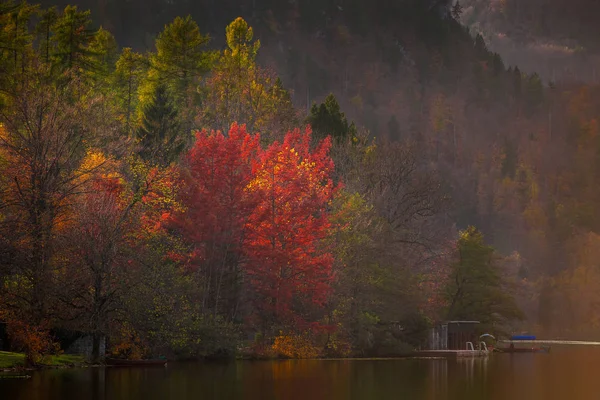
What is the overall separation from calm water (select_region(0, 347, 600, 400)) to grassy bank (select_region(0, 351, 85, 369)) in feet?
6.23

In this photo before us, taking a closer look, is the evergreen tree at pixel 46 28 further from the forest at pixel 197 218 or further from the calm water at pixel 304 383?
the calm water at pixel 304 383

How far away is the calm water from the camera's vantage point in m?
39.9

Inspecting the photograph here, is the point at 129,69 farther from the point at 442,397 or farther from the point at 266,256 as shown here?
the point at 442,397

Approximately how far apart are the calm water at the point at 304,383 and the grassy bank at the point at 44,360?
190cm

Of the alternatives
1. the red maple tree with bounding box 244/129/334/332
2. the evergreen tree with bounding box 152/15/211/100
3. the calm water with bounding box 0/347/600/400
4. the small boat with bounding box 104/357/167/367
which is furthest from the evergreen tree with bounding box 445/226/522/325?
the small boat with bounding box 104/357/167/367

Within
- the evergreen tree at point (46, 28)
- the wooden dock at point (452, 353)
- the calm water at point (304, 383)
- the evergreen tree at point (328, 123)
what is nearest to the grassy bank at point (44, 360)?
the calm water at point (304, 383)

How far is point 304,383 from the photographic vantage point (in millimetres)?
47219

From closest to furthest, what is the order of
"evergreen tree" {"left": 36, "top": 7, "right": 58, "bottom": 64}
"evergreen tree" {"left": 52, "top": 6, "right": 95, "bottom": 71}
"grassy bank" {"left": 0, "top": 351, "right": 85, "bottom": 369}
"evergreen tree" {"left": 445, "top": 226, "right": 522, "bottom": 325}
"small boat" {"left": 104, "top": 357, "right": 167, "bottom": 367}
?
"grassy bank" {"left": 0, "top": 351, "right": 85, "bottom": 369}, "small boat" {"left": 104, "top": 357, "right": 167, "bottom": 367}, "evergreen tree" {"left": 445, "top": 226, "right": 522, "bottom": 325}, "evergreen tree" {"left": 52, "top": 6, "right": 95, "bottom": 71}, "evergreen tree" {"left": 36, "top": 7, "right": 58, "bottom": 64}

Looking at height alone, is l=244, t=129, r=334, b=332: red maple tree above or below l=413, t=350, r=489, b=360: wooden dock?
above

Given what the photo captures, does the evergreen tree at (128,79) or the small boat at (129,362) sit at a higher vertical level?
A: the evergreen tree at (128,79)

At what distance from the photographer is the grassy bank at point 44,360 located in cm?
5078

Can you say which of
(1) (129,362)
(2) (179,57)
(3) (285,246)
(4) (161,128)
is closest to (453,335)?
(3) (285,246)

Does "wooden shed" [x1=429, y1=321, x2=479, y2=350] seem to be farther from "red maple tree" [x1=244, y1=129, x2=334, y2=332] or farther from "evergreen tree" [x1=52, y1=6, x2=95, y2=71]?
"evergreen tree" [x1=52, y1=6, x2=95, y2=71]

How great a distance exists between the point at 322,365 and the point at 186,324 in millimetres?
9700
